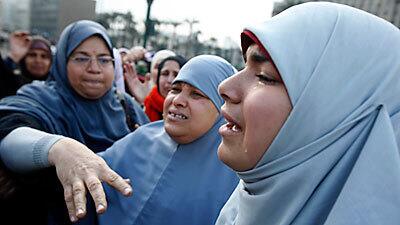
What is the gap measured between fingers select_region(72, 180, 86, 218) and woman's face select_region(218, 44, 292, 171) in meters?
0.41

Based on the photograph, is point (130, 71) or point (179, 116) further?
point (130, 71)

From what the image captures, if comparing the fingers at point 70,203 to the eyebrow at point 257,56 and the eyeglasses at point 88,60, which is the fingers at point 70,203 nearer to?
the eyebrow at point 257,56

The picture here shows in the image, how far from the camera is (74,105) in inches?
87.7

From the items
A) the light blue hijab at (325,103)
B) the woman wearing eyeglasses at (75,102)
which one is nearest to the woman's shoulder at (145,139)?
the woman wearing eyeglasses at (75,102)

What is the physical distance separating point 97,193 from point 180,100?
83cm

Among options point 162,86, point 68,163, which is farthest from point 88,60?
point 162,86

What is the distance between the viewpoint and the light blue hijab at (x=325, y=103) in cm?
89

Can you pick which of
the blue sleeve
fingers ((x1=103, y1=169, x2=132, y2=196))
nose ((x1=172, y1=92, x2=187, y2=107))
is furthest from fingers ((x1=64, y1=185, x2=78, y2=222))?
nose ((x1=172, y1=92, x2=187, y2=107))

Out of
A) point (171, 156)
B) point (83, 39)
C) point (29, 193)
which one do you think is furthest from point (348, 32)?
point (83, 39)

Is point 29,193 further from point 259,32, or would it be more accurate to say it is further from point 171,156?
point 259,32

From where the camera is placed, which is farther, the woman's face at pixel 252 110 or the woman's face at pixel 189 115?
the woman's face at pixel 189 115

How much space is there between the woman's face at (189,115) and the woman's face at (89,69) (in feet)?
1.97

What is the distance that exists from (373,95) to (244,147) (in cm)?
33

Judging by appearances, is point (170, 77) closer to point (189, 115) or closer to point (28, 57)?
point (28, 57)
